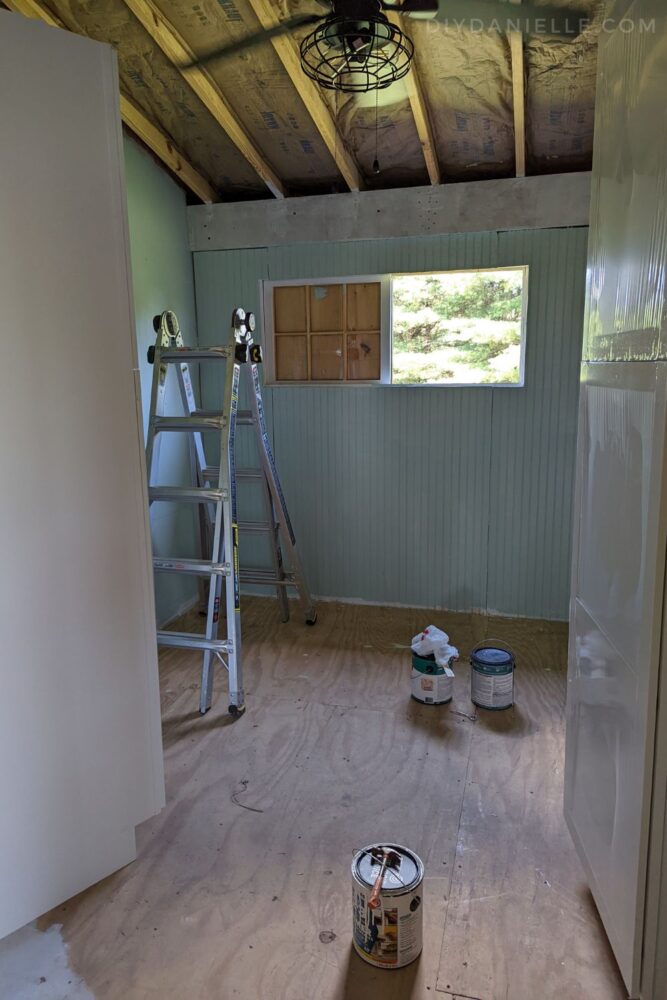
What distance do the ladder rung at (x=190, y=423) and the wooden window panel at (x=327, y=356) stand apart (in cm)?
137

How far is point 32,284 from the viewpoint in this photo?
1.77 m

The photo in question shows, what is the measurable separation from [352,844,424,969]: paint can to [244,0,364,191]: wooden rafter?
10.5 ft

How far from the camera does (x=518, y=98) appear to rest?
3.09m

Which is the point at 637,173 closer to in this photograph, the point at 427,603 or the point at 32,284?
the point at 32,284

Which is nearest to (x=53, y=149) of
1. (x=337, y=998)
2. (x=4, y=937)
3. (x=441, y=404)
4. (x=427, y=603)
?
(x=4, y=937)

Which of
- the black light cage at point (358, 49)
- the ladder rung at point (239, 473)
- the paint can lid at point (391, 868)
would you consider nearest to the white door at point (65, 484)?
the paint can lid at point (391, 868)

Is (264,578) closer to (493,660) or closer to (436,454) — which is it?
(436,454)

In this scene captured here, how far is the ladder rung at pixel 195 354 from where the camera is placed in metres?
3.05

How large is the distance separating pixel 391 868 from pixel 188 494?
181cm

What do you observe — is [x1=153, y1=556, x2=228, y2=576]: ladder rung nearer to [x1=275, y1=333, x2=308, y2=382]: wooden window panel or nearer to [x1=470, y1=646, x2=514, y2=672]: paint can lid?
[x1=470, y1=646, x2=514, y2=672]: paint can lid

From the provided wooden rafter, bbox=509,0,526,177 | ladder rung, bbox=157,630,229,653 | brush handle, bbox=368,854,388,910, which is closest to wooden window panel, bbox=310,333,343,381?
wooden rafter, bbox=509,0,526,177

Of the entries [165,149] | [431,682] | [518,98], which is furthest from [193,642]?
[518,98]

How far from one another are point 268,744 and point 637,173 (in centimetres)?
250

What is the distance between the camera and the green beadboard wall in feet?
12.9
